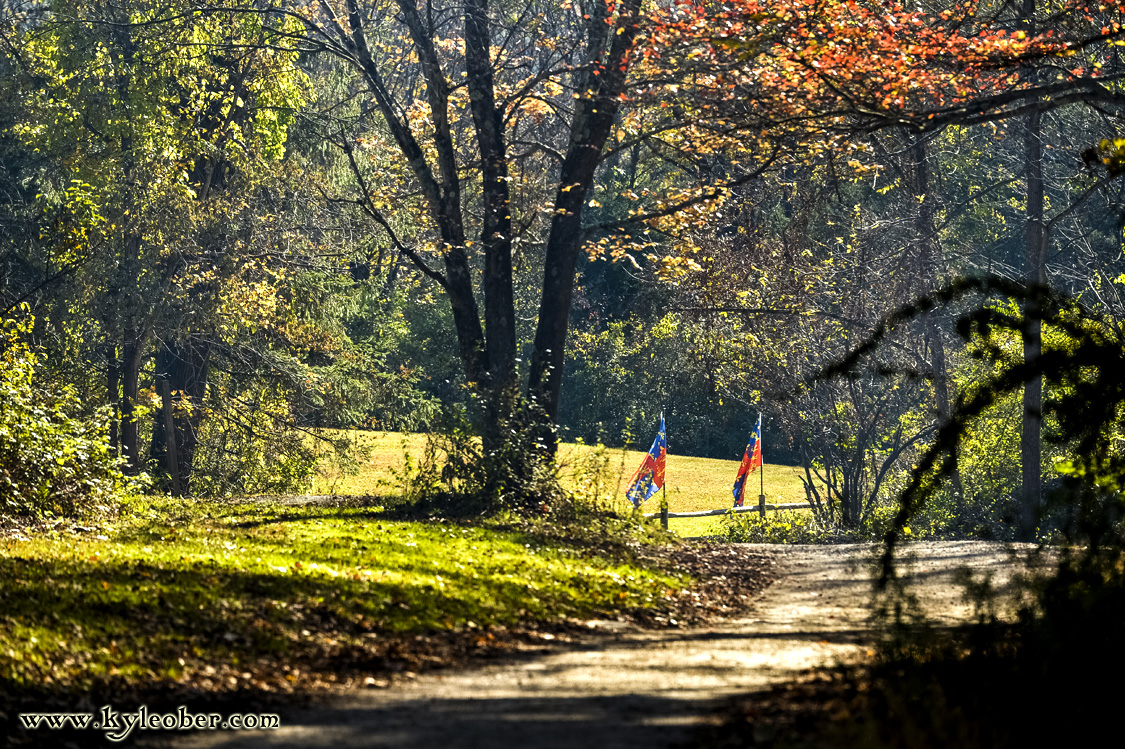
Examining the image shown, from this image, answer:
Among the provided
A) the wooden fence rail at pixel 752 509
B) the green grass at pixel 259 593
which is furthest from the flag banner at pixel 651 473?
the green grass at pixel 259 593

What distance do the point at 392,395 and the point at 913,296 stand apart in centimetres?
1217

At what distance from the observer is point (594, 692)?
623cm

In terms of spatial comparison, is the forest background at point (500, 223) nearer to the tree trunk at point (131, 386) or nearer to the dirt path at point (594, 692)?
the tree trunk at point (131, 386)

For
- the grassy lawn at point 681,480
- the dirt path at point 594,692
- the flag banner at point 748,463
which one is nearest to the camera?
the dirt path at point 594,692

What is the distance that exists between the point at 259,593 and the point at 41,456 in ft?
19.0

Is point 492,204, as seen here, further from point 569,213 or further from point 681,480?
point 681,480

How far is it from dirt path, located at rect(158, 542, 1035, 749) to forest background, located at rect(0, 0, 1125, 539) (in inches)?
165

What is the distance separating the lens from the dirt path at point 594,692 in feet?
17.5

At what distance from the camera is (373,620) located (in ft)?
→ 26.3

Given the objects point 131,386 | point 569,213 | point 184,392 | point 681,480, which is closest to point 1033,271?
point 569,213

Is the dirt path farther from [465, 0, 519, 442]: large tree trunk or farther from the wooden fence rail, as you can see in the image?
the wooden fence rail

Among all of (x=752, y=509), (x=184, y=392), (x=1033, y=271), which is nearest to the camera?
(x=1033, y=271)

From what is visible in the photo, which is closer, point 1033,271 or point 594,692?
point 594,692

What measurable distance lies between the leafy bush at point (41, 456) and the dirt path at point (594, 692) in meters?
6.99
